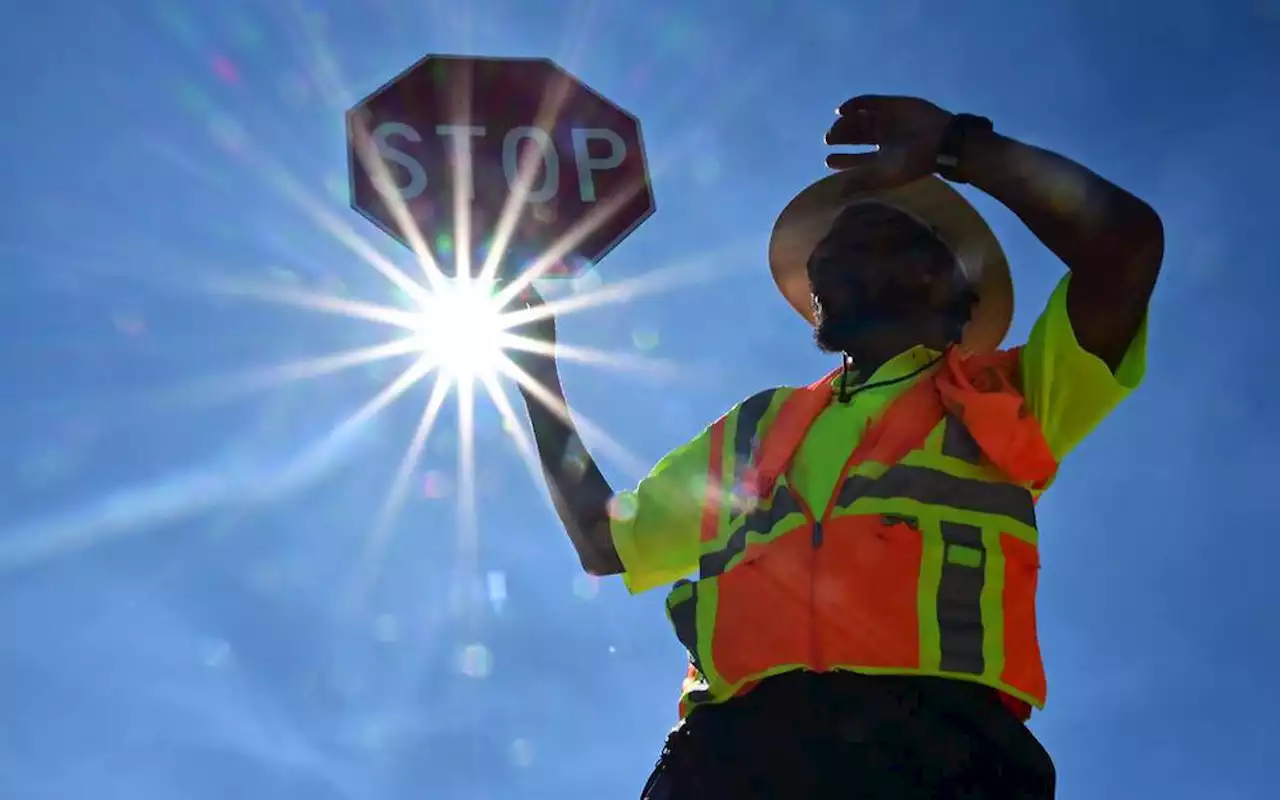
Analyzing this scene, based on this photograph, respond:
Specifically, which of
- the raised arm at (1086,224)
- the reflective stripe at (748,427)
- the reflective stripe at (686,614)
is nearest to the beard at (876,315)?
the reflective stripe at (748,427)

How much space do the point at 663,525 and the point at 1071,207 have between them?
1.34 m

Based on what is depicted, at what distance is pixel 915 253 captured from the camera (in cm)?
352

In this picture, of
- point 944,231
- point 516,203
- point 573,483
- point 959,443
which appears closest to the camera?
point 959,443

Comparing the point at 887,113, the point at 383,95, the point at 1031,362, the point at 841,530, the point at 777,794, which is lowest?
the point at 777,794

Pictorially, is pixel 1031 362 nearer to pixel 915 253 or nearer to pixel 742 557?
pixel 915 253

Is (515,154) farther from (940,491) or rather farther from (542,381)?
(940,491)

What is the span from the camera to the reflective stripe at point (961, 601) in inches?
105

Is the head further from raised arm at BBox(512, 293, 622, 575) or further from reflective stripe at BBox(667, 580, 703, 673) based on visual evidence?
reflective stripe at BBox(667, 580, 703, 673)

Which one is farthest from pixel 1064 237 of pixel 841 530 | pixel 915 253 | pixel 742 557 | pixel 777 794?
pixel 777 794

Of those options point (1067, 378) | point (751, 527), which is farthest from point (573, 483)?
point (1067, 378)

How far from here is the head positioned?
3.47 m

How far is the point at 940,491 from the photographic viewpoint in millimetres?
2871

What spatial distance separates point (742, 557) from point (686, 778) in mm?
509

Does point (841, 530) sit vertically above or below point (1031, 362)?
below
